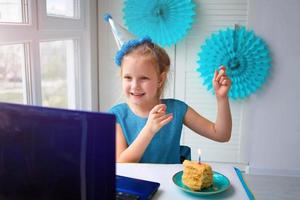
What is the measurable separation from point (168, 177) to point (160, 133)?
1.51ft

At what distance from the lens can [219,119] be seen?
1.29 m

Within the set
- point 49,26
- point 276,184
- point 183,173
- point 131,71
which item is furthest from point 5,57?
point 276,184

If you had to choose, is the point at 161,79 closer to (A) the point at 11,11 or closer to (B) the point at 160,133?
(B) the point at 160,133

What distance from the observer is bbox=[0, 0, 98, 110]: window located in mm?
1446

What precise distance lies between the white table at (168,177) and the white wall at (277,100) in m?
1.67

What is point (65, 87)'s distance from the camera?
213 cm

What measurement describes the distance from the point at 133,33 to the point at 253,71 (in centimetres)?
90

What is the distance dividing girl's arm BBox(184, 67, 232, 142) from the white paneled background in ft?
3.85

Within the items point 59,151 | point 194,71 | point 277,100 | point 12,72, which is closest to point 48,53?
point 12,72

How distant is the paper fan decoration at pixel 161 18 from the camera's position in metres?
2.34

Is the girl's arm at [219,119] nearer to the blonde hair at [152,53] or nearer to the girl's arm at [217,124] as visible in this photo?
the girl's arm at [217,124]

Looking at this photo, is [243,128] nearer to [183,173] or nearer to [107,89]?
[107,89]

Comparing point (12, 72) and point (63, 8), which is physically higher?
point (63, 8)

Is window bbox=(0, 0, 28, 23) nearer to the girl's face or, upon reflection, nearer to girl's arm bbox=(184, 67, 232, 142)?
the girl's face
